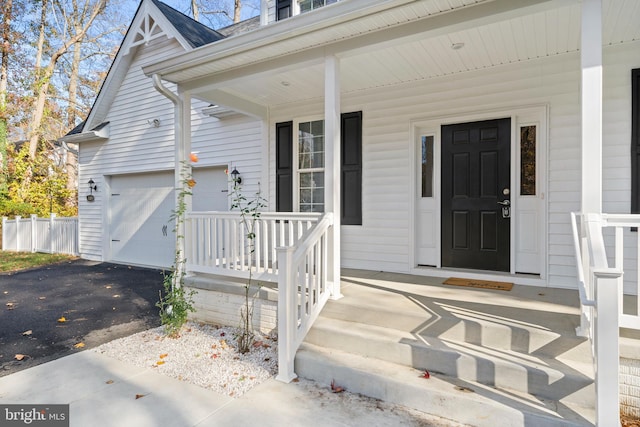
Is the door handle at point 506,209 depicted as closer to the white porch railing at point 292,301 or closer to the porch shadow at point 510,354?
the porch shadow at point 510,354

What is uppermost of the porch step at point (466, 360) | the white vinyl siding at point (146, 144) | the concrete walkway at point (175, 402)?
the white vinyl siding at point (146, 144)

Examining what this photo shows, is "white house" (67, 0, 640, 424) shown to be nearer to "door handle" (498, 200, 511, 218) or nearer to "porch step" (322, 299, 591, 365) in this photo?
"door handle" (498, 200, 511, 218)

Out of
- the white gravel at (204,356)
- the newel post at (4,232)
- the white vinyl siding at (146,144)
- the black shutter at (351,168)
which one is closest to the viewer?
the white gravel at (204,356)

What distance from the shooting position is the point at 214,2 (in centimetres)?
1352

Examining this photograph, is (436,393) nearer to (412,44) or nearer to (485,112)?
(412,44)

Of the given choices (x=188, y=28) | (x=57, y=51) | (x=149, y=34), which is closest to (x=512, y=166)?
(x=188, y=28)

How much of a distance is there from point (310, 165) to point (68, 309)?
378 centimetres

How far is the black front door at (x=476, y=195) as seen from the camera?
4074mm

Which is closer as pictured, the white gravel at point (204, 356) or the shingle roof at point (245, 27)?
the white gravel at point (204, 356)

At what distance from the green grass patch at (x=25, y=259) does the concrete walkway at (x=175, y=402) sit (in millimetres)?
6463

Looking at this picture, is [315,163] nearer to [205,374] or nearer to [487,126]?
[487,126]

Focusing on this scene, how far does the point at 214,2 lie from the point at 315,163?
11.5 metres

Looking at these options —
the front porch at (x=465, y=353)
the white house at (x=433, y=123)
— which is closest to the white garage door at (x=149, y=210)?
the white house at (x=433, y=123)

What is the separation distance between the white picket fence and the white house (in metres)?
5.82
